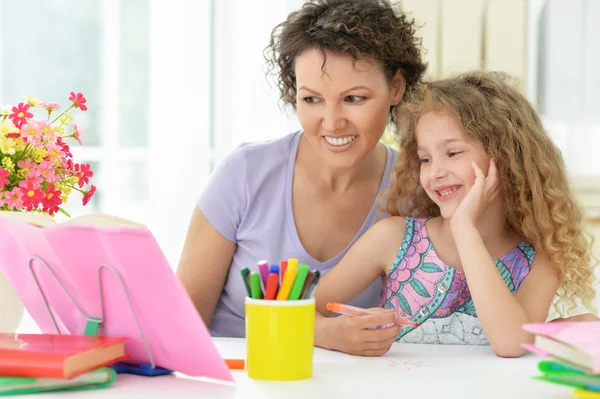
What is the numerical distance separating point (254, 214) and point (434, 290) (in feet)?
1.44

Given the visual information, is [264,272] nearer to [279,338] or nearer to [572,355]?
[279,338]

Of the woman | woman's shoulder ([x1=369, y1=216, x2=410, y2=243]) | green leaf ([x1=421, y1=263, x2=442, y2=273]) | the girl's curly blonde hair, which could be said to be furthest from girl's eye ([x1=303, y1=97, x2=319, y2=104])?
green leaf ([x1=421, y1=263, x2=442, y2=273])

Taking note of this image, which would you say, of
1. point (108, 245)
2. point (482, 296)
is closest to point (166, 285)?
point (108, 245)

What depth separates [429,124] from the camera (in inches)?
60.1

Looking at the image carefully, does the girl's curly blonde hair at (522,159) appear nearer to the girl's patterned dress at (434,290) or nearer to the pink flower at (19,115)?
the girl's patterned dress at (434,290)

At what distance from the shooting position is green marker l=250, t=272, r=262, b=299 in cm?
101

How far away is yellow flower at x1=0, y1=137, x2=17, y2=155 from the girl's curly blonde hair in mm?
756

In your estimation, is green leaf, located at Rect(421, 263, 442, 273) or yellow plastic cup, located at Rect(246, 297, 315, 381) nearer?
yellow plastic cup, located at Rect(246, 297, 315, 381)

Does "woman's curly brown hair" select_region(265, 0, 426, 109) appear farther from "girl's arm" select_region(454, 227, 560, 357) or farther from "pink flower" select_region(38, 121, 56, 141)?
"pink flower" select_region(38, 121, 56, 141)

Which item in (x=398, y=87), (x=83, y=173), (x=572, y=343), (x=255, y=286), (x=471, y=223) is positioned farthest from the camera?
(x=398, y=87)

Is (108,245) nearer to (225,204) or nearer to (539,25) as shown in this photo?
(225,204)

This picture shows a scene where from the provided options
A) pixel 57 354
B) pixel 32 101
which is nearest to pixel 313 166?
pixel 32 101

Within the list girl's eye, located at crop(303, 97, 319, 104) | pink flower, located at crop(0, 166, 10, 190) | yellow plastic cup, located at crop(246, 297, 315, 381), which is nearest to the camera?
yellow plastic cup, located at crop(246, 297, 315, 381)

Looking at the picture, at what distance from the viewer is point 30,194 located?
46.7 inches
